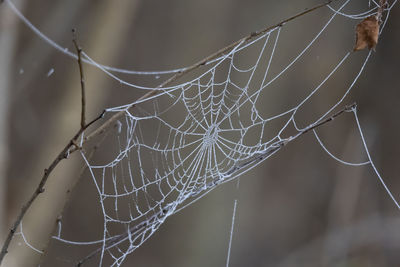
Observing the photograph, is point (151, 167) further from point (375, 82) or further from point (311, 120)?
point (375, 82)

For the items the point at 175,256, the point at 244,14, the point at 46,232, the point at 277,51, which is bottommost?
the point at 46,232

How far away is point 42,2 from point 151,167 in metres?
1.33

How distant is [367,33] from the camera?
91cm

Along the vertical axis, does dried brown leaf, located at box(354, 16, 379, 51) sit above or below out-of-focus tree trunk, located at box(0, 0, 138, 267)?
below

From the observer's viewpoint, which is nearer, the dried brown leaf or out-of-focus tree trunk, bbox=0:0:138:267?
the dried brown leaf

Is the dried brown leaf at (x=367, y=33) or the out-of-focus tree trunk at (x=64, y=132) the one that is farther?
the out-of-focus tree trunk at (x=64, y=132)

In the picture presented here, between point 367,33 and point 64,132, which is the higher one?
point 64,132

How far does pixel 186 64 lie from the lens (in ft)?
12.4

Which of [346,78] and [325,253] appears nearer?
[325,253]

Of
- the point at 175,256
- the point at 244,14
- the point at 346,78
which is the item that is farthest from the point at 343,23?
the point at 175,256

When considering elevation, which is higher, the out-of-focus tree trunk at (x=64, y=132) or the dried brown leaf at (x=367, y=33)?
the out-of-focus tree trunk at (x=64, y=132)

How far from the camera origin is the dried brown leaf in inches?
35.5

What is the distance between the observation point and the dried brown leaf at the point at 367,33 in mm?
902

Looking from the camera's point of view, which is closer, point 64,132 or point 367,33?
point 367,33
